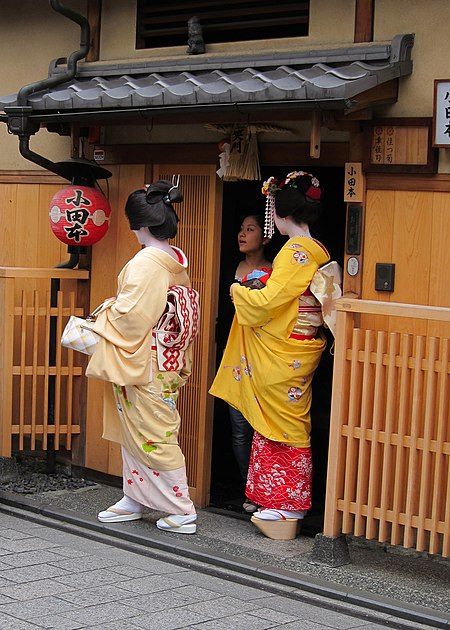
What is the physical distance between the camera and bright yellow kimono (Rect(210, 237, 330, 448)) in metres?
7.40

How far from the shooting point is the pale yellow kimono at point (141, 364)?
7449 mm

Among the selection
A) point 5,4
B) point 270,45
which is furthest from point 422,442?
point 5,4

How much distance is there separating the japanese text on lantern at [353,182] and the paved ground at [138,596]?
280 cm

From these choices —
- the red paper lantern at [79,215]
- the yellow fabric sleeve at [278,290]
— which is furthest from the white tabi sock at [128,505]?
the red paper lantern at [79,215]

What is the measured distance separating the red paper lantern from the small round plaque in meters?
2.36

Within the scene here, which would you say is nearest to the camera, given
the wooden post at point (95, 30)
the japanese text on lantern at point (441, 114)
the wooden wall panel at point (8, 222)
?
the japanese text on lantern at point (441, 114)

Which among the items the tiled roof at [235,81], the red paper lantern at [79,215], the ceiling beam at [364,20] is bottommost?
the red paper lantern at [79,215]

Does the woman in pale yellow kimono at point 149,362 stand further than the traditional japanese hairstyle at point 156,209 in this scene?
No

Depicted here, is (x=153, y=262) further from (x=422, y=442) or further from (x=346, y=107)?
(x=422, y=442)

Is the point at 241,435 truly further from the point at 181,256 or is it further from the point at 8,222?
the point at 8,222

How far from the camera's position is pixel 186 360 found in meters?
7.91

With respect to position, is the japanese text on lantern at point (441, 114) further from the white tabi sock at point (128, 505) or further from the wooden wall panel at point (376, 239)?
the white tabi sock at point (128, 505)

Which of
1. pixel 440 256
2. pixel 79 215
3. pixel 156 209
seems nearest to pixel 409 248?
pixel 440 256

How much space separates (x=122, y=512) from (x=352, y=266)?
2.62 m
